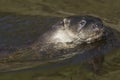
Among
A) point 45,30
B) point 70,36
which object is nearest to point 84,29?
point 70,36

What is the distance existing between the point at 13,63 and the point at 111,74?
4.63 feet

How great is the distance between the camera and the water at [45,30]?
16.6ft

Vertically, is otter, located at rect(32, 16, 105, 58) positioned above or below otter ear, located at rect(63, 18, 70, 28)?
below

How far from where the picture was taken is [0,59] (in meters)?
5.67

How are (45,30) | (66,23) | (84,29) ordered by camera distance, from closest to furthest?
(84,29) < (66,23) < (45,30)

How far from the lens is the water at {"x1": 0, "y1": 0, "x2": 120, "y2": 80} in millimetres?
5059

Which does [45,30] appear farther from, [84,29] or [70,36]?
[84,29]

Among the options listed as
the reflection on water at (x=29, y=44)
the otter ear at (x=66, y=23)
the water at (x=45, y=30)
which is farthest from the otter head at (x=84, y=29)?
the water at (x=45, y=30)

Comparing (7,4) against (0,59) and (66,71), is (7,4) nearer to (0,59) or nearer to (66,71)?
(0,59)

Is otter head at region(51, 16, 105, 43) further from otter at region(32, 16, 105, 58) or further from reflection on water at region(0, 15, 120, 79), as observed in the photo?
reflection on water at region(0, 15, 120, 79)

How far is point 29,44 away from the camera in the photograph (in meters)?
6.04

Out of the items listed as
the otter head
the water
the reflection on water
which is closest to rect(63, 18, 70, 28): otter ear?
the otter head

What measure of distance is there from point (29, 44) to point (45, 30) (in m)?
0.61

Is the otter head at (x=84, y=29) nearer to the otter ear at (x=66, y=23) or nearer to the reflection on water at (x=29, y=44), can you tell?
the otter ear at (x=66, y=23)
